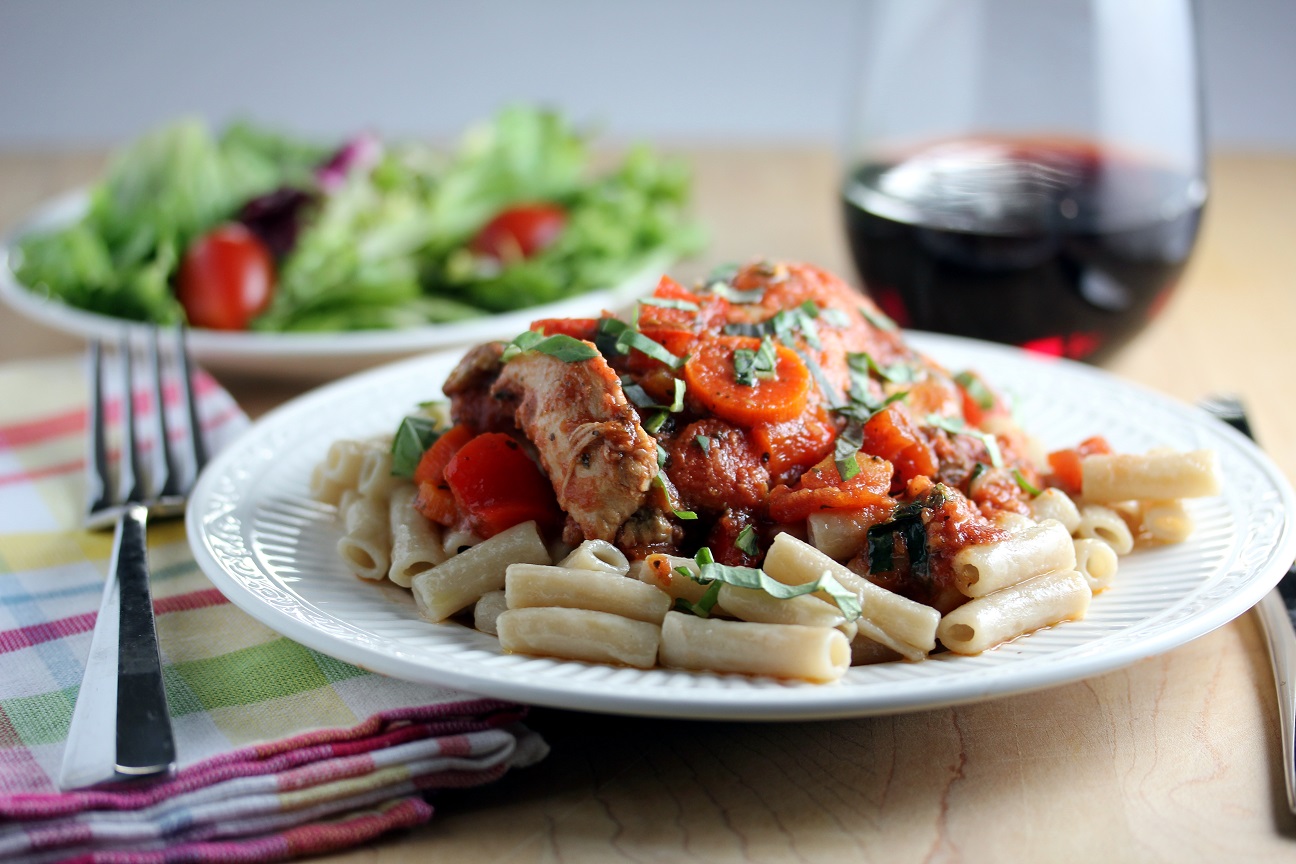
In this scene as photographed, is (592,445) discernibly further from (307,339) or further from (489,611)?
(307,339)

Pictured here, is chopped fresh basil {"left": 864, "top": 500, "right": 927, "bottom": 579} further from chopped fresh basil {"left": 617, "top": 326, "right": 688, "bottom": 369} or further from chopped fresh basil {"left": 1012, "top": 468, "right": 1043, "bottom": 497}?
chopped fresh basil {"left": 617, "top": 326, "right": 688, "bottom": 369}

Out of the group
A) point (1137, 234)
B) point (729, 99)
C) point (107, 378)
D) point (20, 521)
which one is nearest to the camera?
point (20, 521)

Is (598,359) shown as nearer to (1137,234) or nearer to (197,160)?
(1137,234)

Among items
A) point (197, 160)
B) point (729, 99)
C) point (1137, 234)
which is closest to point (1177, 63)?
point (1137, 234)

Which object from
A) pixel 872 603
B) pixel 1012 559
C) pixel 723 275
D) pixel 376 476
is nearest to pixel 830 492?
pixel 872 603

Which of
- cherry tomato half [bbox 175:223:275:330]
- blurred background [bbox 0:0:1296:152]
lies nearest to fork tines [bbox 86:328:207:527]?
cherry tomato half [bbox 175:223:275:330]

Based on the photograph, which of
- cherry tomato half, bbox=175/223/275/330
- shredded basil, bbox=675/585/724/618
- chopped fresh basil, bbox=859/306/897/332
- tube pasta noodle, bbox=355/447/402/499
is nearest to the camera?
shredded basil, bbox=675/585/724/618

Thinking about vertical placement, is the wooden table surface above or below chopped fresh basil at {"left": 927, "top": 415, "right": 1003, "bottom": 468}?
below
